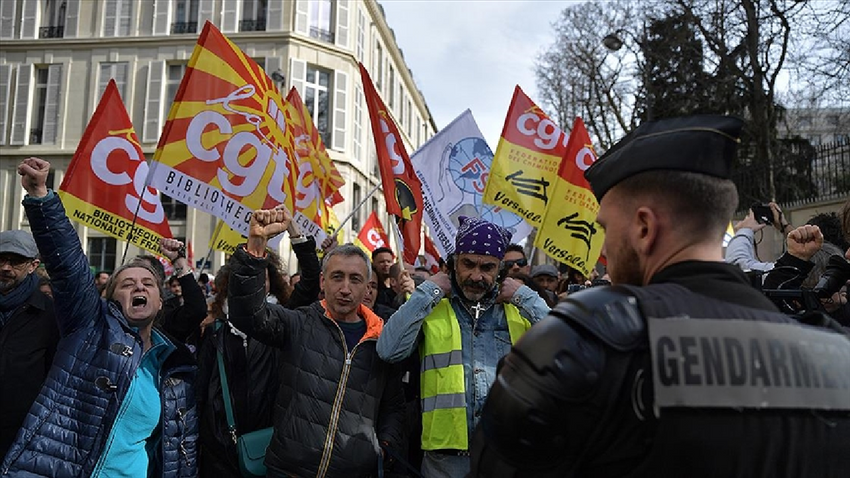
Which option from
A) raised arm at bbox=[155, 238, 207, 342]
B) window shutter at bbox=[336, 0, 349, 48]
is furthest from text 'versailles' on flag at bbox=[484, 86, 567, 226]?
window shutter at bbox=[336, 0, 349, 48]

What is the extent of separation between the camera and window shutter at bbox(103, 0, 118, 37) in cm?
2873

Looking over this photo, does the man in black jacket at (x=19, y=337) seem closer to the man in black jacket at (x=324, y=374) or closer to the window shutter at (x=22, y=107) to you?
the man in black jacket at (x=324, y=374)

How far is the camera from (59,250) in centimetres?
291

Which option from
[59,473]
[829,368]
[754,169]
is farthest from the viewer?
[754,169]

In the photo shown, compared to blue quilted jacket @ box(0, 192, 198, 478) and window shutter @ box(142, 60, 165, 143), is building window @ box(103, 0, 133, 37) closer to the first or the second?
window shutter @ box(142, 60, 165, 143)

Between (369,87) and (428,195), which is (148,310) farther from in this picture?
(428,195)

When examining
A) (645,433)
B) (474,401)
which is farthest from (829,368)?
(474,401)

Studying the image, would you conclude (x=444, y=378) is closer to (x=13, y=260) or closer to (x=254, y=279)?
(x=254, y=279)

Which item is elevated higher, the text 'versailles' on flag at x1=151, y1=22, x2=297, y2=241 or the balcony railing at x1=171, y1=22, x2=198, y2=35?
the balcony railing at x1=171, y1=22, x2=198, y2=35

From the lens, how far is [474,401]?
10.2ft

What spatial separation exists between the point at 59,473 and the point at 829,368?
283 centimetres

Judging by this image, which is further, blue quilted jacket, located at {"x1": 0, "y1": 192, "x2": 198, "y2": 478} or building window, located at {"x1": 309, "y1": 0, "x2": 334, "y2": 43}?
building window, located at {"x1": 309, "y1": 0, "x2": 334, "y2": 43}

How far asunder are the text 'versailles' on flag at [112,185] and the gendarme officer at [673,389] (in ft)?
17.0

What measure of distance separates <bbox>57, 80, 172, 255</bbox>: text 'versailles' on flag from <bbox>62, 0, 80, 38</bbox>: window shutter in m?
26.3
